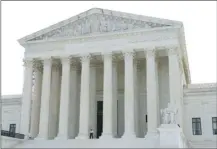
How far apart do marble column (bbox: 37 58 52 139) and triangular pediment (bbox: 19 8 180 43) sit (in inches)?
124

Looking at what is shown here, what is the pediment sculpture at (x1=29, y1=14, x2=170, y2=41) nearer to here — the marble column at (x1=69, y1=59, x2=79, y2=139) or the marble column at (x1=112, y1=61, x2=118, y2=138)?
the marble column at (x1=69, y1=59, x2=79, y2=139)

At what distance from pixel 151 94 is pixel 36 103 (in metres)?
12.2

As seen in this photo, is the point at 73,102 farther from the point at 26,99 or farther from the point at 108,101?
the point at 108,101

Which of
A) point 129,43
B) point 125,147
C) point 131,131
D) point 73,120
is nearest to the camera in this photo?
point 125,147

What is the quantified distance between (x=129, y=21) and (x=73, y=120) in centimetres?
1152

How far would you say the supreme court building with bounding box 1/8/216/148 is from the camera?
1235 inches

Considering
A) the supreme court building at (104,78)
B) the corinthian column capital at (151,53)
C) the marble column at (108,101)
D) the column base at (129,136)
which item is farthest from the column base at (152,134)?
the corinthian column capital at (151,53)

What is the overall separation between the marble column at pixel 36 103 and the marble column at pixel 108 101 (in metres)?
7.73

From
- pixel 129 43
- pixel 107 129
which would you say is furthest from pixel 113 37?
pixel 107 129

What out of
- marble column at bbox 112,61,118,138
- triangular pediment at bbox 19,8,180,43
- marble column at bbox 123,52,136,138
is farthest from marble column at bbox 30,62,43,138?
marble column at bbox 123,52,136,138

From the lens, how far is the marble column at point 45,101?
3312 cm

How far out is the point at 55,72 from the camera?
3750 cm

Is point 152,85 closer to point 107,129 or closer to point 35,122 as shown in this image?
point 107,129

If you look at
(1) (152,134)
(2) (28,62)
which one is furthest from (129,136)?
(2) (28,62)
